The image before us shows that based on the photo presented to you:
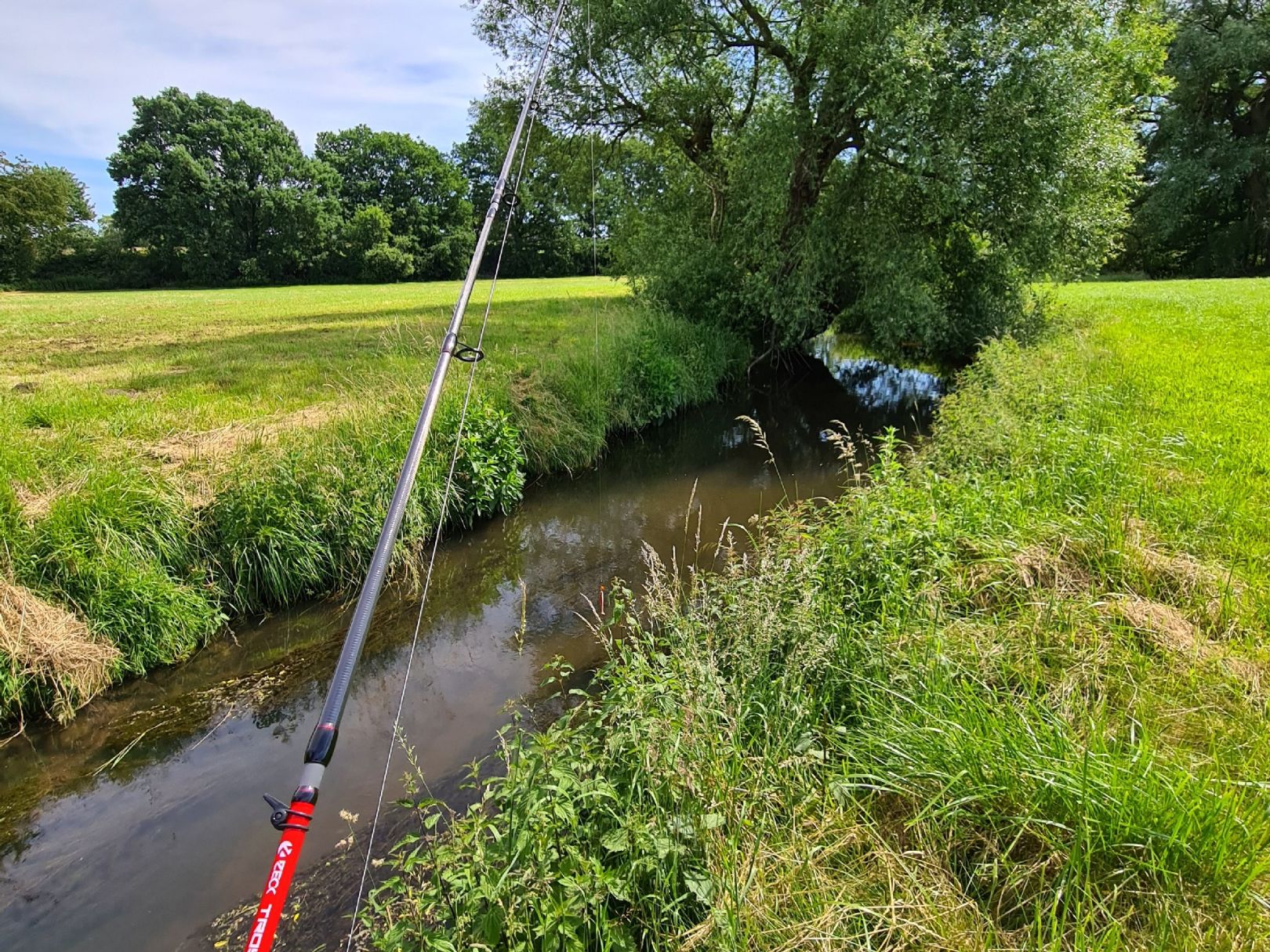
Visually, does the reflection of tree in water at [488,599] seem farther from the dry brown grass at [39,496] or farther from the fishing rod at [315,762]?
the fishing rod at [315,762]

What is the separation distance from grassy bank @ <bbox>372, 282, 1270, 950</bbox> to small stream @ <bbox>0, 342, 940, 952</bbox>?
97cm

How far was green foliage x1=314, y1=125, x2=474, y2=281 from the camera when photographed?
190 ft

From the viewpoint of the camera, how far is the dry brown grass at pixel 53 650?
4.23 metres

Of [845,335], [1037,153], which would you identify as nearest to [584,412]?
[1037,153]

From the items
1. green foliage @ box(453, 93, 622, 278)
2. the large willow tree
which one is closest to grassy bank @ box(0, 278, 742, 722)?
the large willow tree

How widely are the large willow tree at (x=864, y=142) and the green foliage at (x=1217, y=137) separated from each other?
1069 inches

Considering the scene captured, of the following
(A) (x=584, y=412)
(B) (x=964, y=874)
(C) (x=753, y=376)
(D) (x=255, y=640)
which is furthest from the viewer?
(C) (x=753, y=376)

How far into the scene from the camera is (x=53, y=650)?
436 cm

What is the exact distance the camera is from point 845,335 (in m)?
21.3

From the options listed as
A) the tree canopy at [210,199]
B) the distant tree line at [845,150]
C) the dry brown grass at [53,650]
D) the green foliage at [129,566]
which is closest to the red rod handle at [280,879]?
the dry brown grass at [53,650]

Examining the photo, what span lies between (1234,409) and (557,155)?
15.4m

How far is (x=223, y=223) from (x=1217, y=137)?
6682 cm

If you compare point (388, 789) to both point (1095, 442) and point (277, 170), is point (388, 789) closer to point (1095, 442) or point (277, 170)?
point (1095, 442)

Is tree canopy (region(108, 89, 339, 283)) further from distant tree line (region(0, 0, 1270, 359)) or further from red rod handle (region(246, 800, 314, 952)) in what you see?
red rod handle (region(246, 800, 314, 952))
